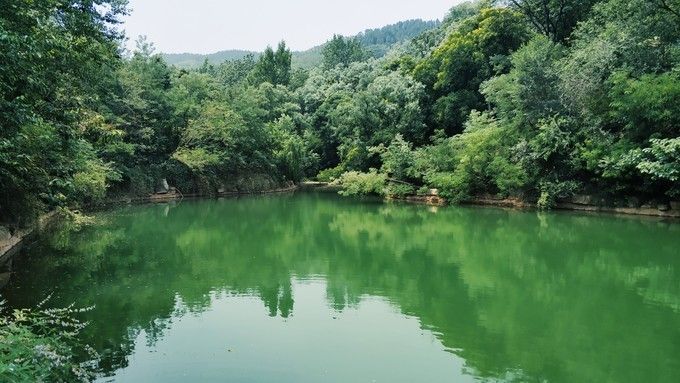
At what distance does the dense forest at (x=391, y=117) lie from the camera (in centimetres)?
1112

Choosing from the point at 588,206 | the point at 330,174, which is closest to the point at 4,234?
the point at 588,206

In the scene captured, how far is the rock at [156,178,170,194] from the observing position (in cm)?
3132

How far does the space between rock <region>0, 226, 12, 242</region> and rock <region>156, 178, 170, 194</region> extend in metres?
18.1

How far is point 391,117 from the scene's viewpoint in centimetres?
3453

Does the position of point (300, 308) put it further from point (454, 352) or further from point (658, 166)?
point (658, 166)

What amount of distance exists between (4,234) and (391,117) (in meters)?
24.9

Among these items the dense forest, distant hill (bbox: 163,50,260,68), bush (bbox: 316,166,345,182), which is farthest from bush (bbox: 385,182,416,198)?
distant hill (bbox: 163,50,260,68)

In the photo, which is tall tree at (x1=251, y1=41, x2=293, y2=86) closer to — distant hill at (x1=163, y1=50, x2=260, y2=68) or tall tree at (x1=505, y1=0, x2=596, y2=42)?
tall tree at (x1=505, y1=0, x2=596, y2=42)

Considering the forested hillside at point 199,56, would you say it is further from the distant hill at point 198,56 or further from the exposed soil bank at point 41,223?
the exposed soil bank at point 41,223

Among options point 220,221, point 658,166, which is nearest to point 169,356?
point 220,221

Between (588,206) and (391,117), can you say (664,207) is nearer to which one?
(588,206)

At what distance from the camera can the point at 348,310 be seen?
9.08m

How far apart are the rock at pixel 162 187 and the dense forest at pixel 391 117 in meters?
0.46

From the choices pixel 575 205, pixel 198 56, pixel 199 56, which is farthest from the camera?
pixel 199 56
